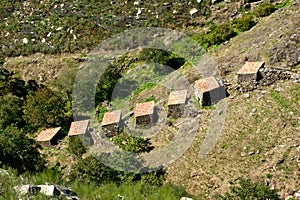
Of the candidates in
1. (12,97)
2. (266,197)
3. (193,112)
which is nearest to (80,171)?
(193,112)

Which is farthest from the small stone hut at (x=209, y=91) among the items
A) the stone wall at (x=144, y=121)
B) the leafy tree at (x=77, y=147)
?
the leafy tree at (x=77, y=147)

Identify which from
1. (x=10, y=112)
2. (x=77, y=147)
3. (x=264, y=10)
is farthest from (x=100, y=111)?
(x=264, y=10)

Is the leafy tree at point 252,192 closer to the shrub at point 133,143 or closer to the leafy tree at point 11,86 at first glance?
the shrub at point 133,143

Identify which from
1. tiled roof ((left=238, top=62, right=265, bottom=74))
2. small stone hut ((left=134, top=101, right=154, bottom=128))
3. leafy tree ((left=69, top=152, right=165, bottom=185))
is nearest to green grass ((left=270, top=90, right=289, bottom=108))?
tiled roof ((left=238, top=62, right=265, bottom=74))

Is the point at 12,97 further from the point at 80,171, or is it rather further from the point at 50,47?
the point at 80,171

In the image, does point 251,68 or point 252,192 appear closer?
point 252,192

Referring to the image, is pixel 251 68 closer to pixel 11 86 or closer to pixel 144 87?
pixel 144 87

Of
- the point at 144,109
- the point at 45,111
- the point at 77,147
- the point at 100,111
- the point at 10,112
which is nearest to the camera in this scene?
the point at 77,147
